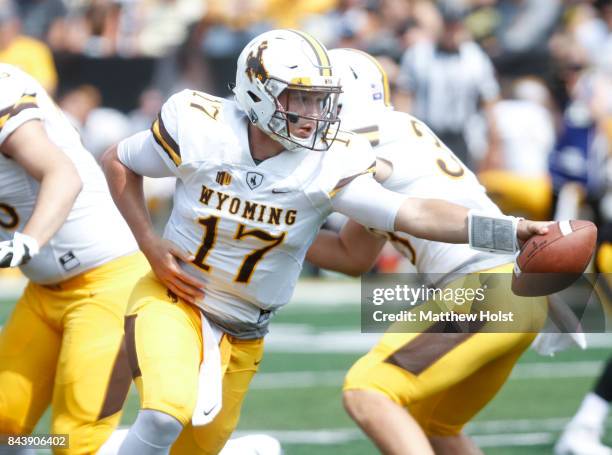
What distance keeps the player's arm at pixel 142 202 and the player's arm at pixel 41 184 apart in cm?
22

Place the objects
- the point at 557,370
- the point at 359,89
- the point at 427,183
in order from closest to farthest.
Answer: the point at 427,183, the point at 359,89, the point at 557,370

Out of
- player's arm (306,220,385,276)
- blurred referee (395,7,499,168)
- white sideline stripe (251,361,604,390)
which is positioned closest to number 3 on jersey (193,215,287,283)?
player's arm (306,220,385,276)

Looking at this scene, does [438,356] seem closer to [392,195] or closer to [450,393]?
[450,393]

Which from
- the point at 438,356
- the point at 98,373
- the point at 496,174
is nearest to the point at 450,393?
the point at 438,356

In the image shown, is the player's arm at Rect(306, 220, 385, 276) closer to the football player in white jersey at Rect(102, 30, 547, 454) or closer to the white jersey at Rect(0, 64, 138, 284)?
the football player in white jersey at Rect(102, 30, 547, 454)

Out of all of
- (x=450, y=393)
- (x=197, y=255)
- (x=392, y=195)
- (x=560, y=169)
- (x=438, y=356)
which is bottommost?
(x=560, y=169)

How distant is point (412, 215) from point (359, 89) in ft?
3.14

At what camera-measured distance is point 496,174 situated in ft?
35.1

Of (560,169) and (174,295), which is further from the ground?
(174,295)

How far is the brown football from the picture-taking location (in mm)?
3494

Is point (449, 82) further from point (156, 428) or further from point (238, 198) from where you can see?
point (156, 428)

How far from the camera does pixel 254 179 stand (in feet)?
12.7

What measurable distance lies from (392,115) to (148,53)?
836 cm

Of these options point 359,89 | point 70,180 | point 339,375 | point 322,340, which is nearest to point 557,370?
point 339,375
